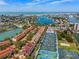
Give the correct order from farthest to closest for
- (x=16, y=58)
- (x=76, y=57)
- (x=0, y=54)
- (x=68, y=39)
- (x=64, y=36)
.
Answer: (x=64, y=36)
(x=68, y=39)
(x=76, y=57)
(x=0, y=54)
(x=16, y=58)

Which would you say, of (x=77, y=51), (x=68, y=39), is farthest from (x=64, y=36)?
(x=77, y=51)

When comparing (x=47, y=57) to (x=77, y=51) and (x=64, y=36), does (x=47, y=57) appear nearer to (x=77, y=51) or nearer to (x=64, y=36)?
(x=77, y=51)

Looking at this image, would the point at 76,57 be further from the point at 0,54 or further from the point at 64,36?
the point at 64,36

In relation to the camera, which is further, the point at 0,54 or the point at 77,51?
the point at 77,51

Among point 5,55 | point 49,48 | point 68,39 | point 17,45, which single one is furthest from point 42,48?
point 68,39

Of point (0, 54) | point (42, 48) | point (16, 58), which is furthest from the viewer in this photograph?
point (42, 48)

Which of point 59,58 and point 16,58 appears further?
point 59,58

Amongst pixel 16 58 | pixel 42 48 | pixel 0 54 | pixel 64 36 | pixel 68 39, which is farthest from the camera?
pixel 64 36

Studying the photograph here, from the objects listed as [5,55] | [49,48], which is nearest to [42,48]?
[49,48]
